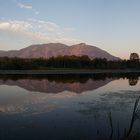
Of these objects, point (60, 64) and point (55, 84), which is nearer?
point (55, 84)

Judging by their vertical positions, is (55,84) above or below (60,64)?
below

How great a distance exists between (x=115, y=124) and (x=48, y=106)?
865 cm

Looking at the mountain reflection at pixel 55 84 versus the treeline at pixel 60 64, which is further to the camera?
the treeline at pixel 60 64

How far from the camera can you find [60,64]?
124938 millimetres

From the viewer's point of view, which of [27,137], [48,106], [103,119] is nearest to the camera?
[27,137]

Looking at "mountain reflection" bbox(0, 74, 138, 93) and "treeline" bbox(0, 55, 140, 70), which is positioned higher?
"treeline" bbox(0, 55, 140, 70)

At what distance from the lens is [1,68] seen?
96875mm

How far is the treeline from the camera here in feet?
330

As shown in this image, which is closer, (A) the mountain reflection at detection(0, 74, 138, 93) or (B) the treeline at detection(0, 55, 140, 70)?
(A) the mountain reflection at detection(0, 74, 138, 93)

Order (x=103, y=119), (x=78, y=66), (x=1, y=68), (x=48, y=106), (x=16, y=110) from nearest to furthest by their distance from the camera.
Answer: (x=103, y=119) → (x=16, y=110) → (x=48, y=106) → (x=1, y=68) → (x=78, y=66)

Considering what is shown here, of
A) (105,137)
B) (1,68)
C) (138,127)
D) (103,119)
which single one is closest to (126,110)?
(103,119)

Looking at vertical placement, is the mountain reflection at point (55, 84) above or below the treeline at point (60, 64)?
below

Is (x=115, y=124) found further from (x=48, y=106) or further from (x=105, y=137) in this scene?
(x=48, y=106)

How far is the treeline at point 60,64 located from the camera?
10044cm
